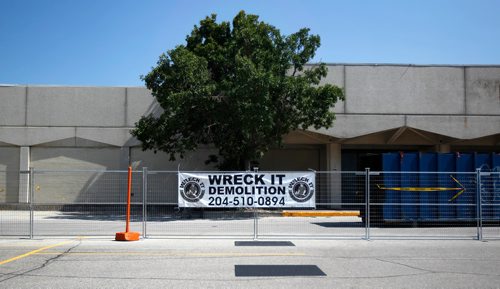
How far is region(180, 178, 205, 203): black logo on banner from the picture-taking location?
14.9m

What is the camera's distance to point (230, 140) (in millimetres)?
24641

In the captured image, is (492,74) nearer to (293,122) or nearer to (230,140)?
(293,122)

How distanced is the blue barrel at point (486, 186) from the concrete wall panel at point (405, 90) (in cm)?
927

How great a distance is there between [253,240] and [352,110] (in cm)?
1590

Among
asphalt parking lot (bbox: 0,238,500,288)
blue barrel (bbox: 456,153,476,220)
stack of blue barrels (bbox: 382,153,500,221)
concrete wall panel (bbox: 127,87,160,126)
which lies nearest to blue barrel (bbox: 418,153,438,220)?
stack of blue barrels (bbox: 382,153,500,221)

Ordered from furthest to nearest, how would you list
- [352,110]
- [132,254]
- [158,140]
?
[352,110]
[158,140]
[132,254]

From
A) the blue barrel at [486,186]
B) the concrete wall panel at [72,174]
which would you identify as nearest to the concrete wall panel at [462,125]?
the blue barrel at [486,186]

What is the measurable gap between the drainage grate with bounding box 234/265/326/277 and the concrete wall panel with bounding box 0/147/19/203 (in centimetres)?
2178

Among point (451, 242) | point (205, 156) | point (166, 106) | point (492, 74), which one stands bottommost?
point (451, 242)

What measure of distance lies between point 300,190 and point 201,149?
1511 centimetres

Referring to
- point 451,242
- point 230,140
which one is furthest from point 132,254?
point 230,140

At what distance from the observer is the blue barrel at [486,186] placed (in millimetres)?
18812

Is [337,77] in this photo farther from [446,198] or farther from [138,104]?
[446,198]

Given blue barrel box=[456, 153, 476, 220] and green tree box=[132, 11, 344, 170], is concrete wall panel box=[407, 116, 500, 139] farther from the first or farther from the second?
blue barrel box=[456, 153, 476, 220]
